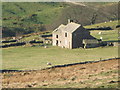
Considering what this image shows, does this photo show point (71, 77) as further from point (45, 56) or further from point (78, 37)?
point (78, 37)

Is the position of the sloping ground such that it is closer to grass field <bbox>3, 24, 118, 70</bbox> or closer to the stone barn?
grass field <bbox>3, 24, 118, 70</bbox>

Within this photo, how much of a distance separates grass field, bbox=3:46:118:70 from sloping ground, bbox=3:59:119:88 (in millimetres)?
5376

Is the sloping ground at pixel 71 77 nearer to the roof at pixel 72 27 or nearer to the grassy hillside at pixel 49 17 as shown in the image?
the roof at pixel 72 27

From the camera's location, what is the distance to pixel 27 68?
214 feet

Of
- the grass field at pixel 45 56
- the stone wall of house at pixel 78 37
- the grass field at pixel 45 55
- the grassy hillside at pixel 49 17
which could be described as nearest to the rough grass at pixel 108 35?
the grass field at pixel 45 55

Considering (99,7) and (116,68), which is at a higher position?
(99,7)

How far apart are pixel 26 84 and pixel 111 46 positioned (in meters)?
40.1

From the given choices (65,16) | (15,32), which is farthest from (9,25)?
(65,16)

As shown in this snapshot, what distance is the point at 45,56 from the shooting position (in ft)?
263

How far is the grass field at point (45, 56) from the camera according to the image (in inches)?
2758

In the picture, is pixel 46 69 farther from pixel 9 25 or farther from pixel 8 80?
pixel 9 25

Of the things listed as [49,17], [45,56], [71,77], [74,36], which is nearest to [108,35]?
[74,36]

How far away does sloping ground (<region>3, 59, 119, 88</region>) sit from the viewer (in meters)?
49.9

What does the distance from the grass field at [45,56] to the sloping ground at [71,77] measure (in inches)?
212
